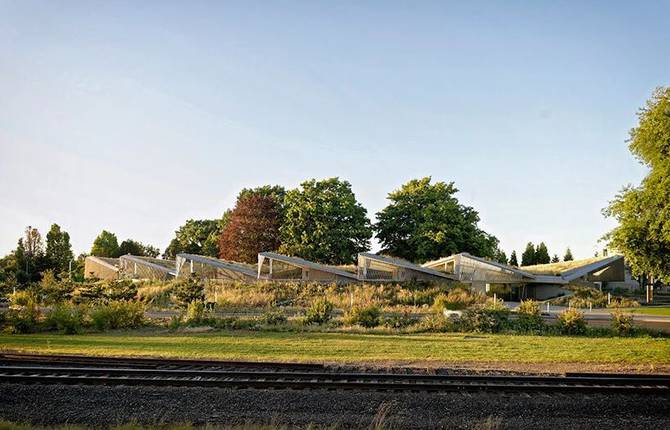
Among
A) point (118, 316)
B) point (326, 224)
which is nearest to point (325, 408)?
point (118, 316)

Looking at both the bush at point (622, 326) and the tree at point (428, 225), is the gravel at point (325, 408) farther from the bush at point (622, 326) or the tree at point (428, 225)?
the tree at point (428, 225)

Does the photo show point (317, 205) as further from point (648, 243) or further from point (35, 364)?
point (35, 364)

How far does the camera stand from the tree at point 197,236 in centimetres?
7106

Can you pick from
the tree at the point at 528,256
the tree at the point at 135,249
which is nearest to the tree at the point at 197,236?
the tree at the point at 135,249

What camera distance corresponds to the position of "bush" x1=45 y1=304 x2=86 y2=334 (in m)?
20.1

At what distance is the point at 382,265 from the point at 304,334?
74.8 ft

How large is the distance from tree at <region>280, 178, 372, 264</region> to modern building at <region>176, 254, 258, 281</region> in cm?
804

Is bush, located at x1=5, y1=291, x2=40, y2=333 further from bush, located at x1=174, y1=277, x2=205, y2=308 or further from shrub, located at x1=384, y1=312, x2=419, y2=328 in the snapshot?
shrub, located at x1=384, y1=312, x2=419, y2=328

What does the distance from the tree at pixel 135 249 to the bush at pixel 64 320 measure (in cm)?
5273

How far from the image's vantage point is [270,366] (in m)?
12.9

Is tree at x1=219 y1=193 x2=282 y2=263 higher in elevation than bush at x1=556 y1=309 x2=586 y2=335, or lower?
higher

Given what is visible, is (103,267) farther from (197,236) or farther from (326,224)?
(326,224)

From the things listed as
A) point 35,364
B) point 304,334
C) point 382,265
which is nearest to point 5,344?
point 35,364

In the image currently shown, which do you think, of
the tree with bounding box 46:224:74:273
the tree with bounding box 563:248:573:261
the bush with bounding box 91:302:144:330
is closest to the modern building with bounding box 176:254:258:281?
the tree with bounding box 46:224:74:273
